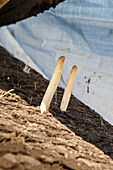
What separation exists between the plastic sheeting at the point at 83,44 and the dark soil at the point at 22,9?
3.2 inches

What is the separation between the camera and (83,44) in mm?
1455

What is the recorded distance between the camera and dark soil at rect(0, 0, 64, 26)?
5.38 feet

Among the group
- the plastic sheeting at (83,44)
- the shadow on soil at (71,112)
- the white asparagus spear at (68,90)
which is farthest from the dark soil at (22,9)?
the white asparagus spear at (68,90)

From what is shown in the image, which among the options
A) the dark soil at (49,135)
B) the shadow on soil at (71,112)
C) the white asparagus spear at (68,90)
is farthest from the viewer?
the white asparagus spear at (68,90)

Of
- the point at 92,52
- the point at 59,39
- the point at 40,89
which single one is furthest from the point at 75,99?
the point at 59,39

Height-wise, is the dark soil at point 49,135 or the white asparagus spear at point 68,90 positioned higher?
the white asparagus spear at point 68,90

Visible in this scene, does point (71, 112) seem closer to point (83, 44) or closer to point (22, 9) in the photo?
point (83, 44)

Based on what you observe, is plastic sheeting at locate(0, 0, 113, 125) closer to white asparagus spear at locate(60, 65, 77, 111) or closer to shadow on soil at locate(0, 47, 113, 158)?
shadow on soil at locate(0, 47, 113, 158)

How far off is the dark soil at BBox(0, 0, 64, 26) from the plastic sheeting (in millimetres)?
80

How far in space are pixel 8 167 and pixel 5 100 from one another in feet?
2.19

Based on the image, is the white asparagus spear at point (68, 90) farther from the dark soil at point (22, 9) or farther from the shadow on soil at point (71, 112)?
the dark soil at point (22, 9)

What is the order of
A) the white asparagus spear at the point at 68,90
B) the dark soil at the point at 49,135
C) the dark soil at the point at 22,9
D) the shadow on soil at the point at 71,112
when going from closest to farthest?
the dark soil at the point at 49,135, the shadow on soil at the point at 71,112, the white asparagus spear at the point at 68,90, the dark soil at the point at 22,9

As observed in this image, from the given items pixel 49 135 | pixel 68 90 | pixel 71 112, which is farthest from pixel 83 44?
pixel 49 135

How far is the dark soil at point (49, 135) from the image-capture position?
602 millimetres
